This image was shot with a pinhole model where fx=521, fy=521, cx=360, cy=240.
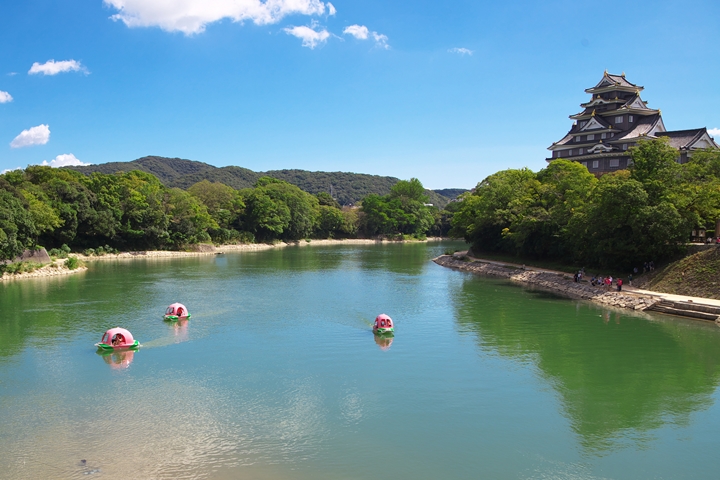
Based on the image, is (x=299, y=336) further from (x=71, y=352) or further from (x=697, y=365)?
(x=697, y=365)

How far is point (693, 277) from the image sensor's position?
90.6ft

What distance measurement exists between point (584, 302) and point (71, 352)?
25736mm

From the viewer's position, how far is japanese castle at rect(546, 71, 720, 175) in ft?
156

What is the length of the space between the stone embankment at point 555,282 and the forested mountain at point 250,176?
371 ft

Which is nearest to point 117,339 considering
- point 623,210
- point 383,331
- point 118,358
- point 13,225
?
point 118,358

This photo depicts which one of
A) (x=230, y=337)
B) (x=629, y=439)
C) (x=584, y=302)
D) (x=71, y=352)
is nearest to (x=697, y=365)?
(x=629, y=439)

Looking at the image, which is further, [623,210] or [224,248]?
[224,248]

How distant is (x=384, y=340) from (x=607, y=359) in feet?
27.3

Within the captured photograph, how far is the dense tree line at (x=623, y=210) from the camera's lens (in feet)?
96.3

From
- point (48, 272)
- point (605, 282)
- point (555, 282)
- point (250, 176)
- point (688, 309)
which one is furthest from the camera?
point (250, 176)

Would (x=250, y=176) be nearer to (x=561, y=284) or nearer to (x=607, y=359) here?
(x=561, y=284)

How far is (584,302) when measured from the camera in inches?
1172

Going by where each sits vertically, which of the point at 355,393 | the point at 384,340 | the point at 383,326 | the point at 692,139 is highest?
the point at 692,139

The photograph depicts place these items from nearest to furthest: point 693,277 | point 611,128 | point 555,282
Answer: point 693,277 → point 555,282 → point 611,128
